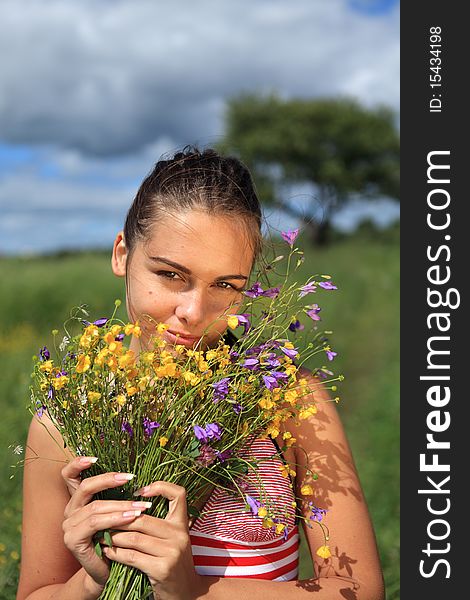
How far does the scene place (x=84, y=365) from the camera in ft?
5.74

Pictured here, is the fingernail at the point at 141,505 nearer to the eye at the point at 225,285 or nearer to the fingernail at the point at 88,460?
the fingernail at the point at 88,460

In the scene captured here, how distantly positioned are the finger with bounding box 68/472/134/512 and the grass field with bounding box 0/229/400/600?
61.8 inches

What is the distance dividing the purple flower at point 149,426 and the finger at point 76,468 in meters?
→ 0.14

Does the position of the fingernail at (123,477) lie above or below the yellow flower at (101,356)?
below

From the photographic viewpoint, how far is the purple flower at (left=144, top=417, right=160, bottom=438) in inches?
68.9

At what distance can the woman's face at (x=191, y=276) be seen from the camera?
201 centimetres

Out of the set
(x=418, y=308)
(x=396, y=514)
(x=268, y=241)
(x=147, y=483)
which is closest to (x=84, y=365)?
(x=147, y=483)

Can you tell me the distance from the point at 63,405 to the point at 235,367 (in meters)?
0.45

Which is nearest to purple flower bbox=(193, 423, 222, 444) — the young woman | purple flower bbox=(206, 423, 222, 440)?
purple flower bbox=(206, 423, 222, 440)

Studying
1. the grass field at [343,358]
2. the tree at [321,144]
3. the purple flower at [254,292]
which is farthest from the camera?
the tree at [321,144]

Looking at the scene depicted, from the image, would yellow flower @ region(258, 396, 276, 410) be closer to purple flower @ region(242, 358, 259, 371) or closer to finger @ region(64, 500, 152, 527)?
purple flower @ region(242, 358, 259, 371)

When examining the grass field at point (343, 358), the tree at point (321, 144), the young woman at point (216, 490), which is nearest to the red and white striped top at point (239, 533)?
the young woman at point (216, 490)

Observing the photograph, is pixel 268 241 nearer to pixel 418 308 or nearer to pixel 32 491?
pixel 32 491

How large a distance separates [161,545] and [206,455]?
0.24 m
